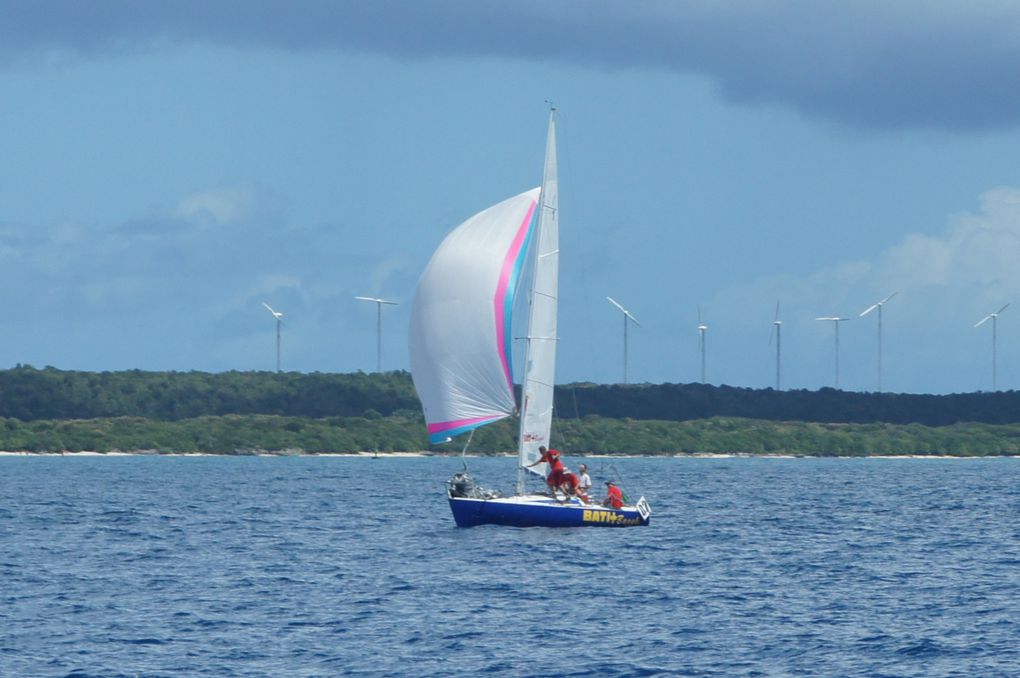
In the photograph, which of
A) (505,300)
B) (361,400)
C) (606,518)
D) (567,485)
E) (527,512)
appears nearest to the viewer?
(527,512)

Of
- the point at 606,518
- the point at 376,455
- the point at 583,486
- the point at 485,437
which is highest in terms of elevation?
the point at 485,437

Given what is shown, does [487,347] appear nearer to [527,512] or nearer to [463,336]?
[463,336]

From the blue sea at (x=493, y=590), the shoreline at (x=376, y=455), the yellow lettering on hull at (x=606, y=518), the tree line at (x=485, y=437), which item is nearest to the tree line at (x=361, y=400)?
the tree line at (x=485, y=437)

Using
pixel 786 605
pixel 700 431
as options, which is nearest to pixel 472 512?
pixel 786 605

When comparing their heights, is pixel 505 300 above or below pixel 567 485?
above

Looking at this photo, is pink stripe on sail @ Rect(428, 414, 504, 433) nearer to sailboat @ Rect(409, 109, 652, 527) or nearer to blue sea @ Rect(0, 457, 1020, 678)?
sailboat @ Rect(409, 109, 652, 527)

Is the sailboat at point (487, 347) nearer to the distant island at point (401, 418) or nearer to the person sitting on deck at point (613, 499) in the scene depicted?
the person sitting on deck at point (613, 499)

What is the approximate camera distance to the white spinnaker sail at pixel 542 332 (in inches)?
2114

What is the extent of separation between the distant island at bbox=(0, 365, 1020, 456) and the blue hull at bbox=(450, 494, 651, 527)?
9628 centimetres

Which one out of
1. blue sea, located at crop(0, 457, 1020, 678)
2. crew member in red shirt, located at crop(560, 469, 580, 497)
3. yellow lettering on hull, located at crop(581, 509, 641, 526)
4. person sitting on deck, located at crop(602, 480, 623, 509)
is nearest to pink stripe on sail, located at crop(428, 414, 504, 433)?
crew member in red shirt, located at crop(560, 469, 580, 497)

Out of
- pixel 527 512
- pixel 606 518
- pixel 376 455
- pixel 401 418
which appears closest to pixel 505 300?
pixel 527 512

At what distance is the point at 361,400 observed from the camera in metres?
173

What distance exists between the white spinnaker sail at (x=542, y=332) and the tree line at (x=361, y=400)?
105 m

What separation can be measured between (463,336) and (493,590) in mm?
12928
